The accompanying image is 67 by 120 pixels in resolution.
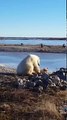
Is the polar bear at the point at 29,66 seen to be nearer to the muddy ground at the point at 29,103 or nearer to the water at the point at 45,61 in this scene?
the muddy ground at the point at 29,103

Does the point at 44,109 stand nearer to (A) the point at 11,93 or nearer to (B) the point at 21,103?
(B) the point at 21,103

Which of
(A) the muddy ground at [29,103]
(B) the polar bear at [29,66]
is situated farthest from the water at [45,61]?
(A) the muddy ground at [29,103]

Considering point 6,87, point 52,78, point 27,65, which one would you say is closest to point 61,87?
point 52,78

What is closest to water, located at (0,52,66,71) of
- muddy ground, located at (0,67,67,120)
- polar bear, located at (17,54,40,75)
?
polar bear, located at (17,54,40,75)

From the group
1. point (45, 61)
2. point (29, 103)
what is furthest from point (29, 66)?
point (45, 61)

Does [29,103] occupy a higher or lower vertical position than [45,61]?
higher

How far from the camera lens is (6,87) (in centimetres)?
1424

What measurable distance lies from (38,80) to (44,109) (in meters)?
3.28

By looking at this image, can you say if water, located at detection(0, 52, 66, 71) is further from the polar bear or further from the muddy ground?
the muddy ground

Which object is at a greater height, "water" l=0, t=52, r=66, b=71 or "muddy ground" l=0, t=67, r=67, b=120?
"muddy ground" l=0, t=67, r=67, b=120

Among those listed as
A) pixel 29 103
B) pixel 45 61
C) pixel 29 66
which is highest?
pixel 29 66

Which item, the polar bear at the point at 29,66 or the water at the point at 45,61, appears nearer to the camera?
the polar bear at the point at 29,66

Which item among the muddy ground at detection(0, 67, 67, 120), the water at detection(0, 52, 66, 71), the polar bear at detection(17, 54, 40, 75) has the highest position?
the polar bear at detection(17, 54, 40, 75)

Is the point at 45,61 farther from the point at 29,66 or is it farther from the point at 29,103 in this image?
the point at 29,103
